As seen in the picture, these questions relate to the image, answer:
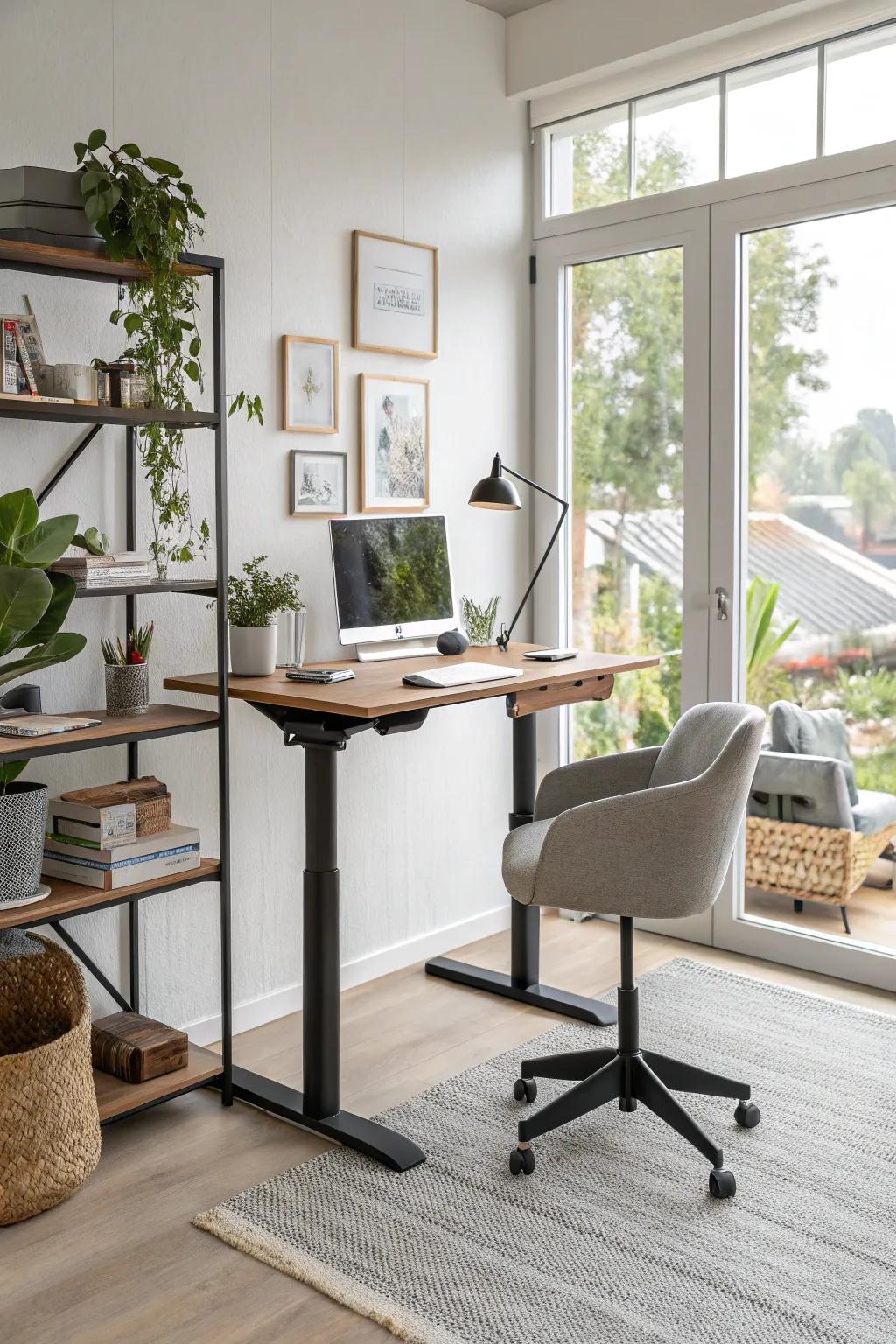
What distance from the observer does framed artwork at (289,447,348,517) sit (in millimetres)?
3246

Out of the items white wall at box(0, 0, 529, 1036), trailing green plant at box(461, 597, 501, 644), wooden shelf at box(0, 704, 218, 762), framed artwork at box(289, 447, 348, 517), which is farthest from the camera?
trailing green plant at box(461, 597, 501, 644)

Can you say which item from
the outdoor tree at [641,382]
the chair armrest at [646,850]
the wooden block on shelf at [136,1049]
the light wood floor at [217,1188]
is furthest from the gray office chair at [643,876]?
the outdoor tree at [641,382]

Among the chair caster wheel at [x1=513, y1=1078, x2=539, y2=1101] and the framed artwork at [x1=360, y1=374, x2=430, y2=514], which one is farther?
the framed artwork at [x1=360, y1=374, x2=430, y2=514]

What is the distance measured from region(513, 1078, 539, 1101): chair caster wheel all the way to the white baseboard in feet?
2.64

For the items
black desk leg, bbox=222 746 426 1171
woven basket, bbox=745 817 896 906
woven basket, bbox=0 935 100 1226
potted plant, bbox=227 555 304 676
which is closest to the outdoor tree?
woven basket, bbox=745 817 896 906

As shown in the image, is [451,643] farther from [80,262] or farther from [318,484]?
[80,262]

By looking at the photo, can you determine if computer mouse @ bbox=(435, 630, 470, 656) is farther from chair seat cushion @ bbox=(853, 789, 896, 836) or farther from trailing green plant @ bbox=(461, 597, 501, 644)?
chair seat cushion @ bbox=(853, 789, 896, 836)

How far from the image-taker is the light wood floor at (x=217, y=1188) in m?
2.02

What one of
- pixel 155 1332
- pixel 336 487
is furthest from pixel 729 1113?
pixel 336 487

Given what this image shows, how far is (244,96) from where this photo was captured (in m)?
3.05

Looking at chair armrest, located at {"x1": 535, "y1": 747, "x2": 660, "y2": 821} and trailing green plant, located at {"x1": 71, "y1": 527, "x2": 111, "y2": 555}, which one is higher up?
trailing green plant, located at {"x1": 71, "y1": 527, "x2": 111, "y2": 555}

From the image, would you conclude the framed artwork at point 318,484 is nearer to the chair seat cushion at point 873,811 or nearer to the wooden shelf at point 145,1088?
the wooden shelf at point 145,1088

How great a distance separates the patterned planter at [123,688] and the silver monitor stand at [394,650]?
0.81 metres

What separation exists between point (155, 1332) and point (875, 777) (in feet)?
7.74
